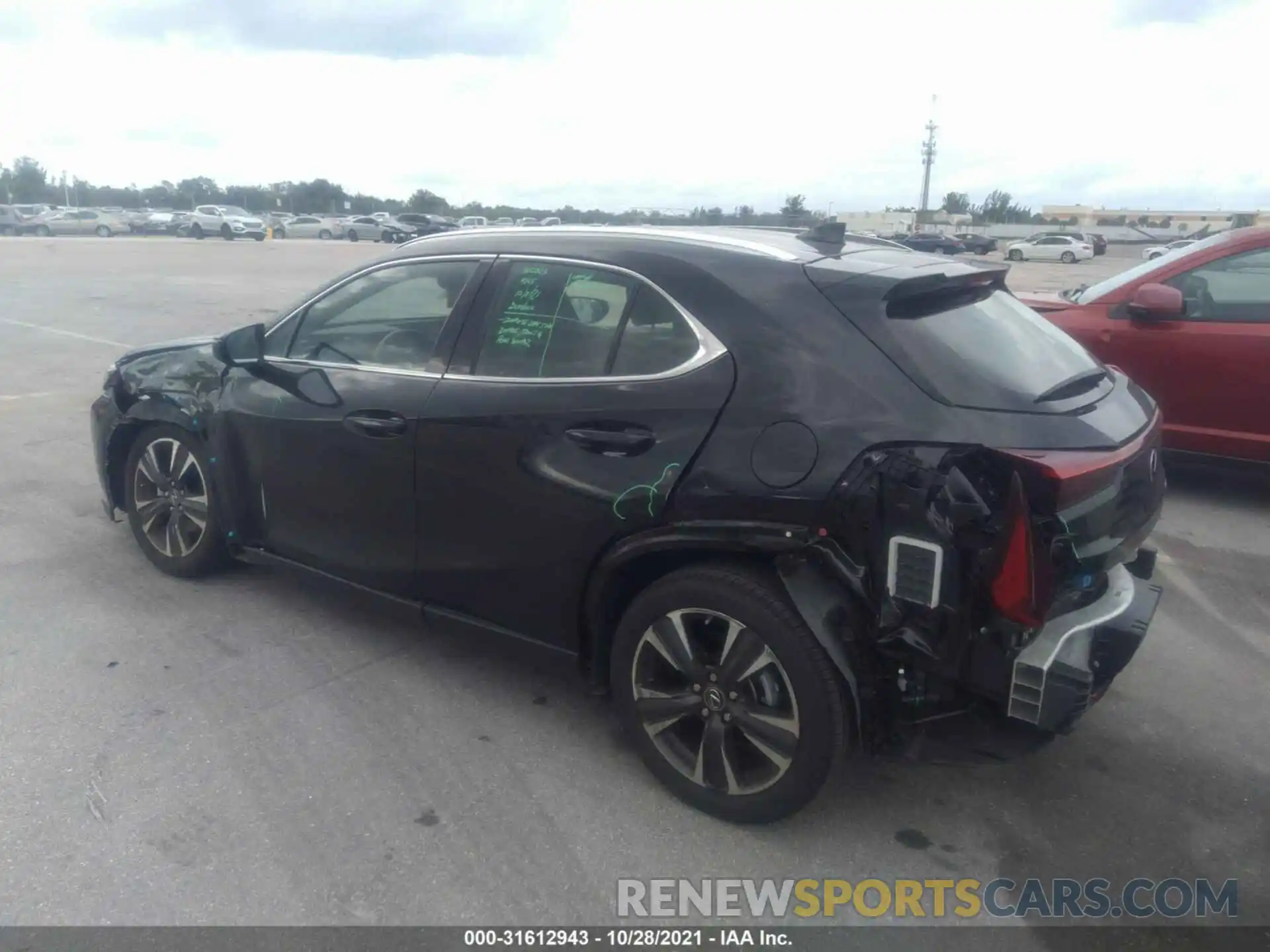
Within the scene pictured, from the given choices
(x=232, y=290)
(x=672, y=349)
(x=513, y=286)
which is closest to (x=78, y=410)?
(x=513, y=286)

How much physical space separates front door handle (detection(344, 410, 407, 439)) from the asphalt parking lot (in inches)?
27.4

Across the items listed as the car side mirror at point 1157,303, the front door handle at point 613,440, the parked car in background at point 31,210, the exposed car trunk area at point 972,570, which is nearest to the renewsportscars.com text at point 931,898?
the exposed car trunk area at point 972,570

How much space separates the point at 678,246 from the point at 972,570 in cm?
144

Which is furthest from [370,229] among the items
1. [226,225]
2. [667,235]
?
[667,235]

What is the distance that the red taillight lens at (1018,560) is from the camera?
8.86ft

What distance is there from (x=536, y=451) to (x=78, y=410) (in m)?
7.00

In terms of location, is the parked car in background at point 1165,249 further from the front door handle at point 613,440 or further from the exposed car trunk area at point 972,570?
the front door handle at point 613,440

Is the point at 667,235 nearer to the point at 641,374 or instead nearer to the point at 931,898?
the point at 641,374

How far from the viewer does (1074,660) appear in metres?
2.82

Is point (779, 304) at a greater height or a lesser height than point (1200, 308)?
greater

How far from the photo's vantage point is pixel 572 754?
11.6 ft

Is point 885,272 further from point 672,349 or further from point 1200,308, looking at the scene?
point 1200,308

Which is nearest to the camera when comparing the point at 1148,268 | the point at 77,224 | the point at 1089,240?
the point at 1148,268

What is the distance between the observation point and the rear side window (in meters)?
2.93
